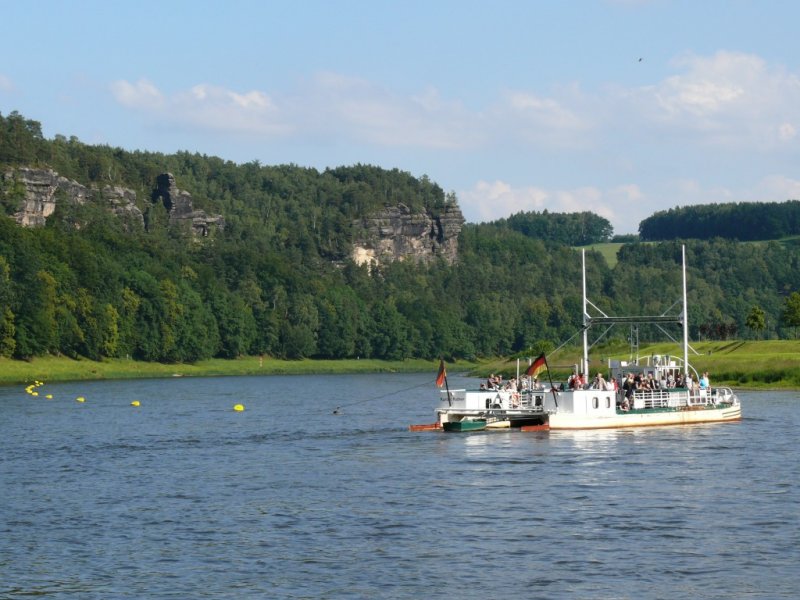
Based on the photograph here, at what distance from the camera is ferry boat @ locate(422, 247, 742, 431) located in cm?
8650

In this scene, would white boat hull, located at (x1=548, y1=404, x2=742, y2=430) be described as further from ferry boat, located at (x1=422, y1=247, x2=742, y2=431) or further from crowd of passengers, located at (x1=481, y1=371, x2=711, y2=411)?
crowd of passengers, located at (x1=481, y1=371, x2=711, y2=411)

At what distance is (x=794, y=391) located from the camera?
134125 millimetres

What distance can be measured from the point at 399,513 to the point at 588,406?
118ft

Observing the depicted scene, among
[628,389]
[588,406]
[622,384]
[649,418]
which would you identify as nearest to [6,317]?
[622,384]

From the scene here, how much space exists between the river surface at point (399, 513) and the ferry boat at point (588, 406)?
1.43m

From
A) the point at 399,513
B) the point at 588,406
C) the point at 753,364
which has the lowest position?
the point at 399,513

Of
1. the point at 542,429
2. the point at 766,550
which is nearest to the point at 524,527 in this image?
the point at 766,550

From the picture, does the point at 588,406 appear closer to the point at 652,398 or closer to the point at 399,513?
the point at 652,398

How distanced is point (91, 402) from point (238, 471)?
65937mm

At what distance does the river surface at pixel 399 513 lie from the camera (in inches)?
1587

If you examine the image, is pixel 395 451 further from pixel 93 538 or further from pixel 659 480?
pixel 93 538

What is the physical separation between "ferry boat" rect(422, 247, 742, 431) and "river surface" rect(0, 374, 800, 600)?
1428 millimetres

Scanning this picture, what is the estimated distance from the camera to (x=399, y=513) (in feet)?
173

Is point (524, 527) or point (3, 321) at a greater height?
point (3, 321)
